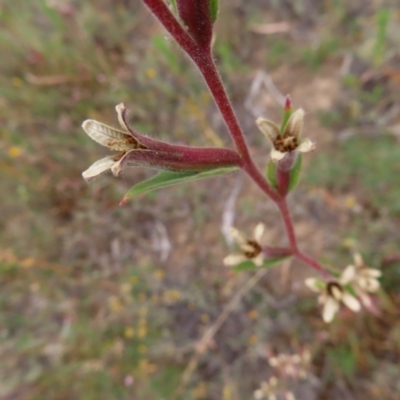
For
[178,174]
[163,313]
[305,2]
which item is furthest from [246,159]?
[305,2]

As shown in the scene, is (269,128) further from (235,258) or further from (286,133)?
(235,258)

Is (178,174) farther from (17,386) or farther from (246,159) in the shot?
(17,386)

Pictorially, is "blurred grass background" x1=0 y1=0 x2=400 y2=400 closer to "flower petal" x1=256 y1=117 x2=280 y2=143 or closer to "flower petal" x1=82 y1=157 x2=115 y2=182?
"flower petal" x1=256 y1=117 x2=280 y2=143

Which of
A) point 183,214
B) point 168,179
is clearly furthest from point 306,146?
point 183,214

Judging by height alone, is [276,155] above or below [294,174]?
above

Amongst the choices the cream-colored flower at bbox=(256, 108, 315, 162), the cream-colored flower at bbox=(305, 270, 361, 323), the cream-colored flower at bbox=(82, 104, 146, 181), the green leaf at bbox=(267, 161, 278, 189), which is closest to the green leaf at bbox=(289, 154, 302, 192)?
the green leaf at bbox=(267, 161, 278, 189)

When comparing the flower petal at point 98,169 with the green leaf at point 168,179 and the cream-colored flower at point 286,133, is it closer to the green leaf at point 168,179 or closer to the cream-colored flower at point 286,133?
the green leaf at point 168,179
